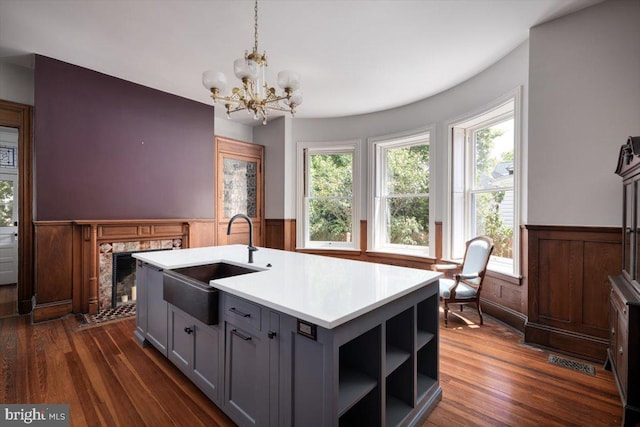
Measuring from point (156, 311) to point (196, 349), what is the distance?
72 cm

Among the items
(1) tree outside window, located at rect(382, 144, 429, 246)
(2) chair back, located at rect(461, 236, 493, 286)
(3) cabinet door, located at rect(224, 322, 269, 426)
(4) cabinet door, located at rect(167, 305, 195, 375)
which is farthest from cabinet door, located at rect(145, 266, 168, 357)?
(1) tree outside window, located at rect(382, 144, 429, 246)

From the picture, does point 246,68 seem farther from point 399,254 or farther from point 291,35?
point 399,254

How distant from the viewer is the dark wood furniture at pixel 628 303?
1690 mm

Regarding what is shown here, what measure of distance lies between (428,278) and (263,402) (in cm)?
111

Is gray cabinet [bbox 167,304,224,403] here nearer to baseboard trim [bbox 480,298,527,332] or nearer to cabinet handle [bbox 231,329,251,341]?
cabinet handle [bbox 231,329,251,341]

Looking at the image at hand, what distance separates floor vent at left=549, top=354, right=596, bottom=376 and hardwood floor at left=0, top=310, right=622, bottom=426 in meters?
0.04

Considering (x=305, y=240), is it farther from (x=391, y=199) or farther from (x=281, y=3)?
(x=281, y=3)

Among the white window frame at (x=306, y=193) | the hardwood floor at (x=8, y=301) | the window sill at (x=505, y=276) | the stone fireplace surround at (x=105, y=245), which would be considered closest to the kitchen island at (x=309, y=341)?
the window sill at (x=505, y=276)

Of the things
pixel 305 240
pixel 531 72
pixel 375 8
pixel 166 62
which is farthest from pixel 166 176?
pixel 531 72

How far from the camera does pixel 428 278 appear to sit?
1.80 m

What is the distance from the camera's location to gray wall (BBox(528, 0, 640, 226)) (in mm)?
2340

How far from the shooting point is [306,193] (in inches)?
215

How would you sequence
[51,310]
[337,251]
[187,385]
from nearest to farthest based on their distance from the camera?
[187,385], [51,310], [337,251]

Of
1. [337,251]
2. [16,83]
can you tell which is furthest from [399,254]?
[16,83]
